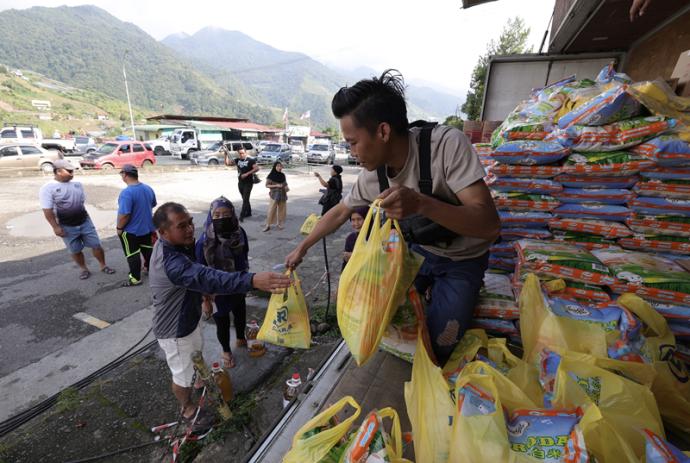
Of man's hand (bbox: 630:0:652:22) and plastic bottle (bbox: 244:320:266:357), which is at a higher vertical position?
man's hand (bbox: 630:0:652:22)

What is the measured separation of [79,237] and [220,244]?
3308 mm

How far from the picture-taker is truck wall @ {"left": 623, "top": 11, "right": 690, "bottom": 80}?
12.0 ft

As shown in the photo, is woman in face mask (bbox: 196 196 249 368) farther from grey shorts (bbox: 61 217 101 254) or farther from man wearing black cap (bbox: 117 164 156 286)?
grey shorts (bbox: 61 217 101 254)

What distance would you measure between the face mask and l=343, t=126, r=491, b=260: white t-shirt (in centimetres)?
174

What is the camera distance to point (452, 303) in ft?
5.70

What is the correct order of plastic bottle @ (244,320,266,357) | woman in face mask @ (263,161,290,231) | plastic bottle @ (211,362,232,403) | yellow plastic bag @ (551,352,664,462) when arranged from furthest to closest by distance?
woman in face mask @ (263,161,290,231), plastic bottle @ (244,320,266,357), plastic bottle @ (211,362,232,403), yellow plastic bag @ (551,352,664,462)

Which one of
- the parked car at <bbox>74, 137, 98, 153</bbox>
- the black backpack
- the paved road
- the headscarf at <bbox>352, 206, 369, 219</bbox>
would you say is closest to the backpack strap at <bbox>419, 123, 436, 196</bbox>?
the black backpack

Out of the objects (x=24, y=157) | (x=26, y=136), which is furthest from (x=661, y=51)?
(x=26, y=136)

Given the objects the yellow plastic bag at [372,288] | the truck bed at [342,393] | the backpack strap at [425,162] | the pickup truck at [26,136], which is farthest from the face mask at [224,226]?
the pickup truck at [26,136]

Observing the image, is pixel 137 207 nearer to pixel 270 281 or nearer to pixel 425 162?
pixel 270 281

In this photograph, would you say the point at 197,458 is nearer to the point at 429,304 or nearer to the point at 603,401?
the point at 429,304

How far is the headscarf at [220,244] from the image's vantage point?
2.87 meters

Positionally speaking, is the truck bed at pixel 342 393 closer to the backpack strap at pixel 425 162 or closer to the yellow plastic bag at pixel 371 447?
the yellow plastic bag at pixel 371 447

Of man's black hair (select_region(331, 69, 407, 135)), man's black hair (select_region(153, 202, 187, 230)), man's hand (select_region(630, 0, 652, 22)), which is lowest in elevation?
man's black hair (select_region(153, 202, 187, 230))
